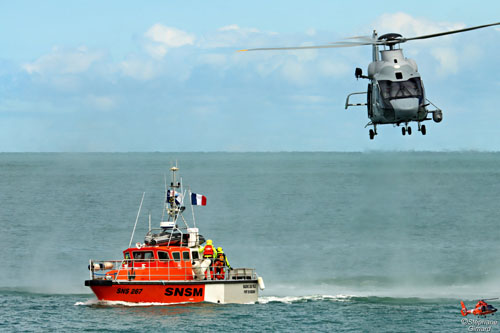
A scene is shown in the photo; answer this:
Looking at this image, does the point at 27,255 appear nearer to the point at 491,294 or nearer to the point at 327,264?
the point at 327,264

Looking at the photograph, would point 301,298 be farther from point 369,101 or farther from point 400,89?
point 400,89

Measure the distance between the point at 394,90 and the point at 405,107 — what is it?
103 centimetres

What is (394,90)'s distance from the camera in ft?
121

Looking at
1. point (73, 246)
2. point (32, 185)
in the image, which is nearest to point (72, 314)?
point (73, 246)

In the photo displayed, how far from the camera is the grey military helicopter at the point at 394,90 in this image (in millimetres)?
36500

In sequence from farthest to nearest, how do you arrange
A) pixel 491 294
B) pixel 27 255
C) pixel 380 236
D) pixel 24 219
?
pixel 24 219 < pixel 380 236 < pixel 27 255 < pixel 491 294

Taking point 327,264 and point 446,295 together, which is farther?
point 327,264

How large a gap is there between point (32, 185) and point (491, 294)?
112 meters

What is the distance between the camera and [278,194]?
118375mm

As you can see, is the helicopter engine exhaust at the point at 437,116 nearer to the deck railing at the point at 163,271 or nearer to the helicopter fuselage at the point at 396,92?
the helicopter fuselage at the point at 396,92

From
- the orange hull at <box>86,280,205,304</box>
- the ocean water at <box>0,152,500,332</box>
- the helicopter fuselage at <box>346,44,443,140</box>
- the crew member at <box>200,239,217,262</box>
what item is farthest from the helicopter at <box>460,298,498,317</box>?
the orange hull at <box>86,280,205,304</box>

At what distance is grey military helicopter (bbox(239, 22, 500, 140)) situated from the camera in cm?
3650

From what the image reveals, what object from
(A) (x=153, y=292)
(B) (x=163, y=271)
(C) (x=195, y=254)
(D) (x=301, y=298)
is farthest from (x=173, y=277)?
(D) (x=301, y=298)

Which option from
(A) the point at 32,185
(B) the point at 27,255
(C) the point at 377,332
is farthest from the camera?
(A) the point at 32,185
